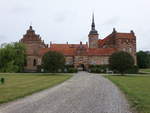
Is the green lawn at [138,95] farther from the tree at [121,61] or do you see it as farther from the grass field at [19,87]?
the tree at [121,61]

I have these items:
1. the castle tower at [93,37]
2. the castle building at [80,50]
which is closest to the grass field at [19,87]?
the castle building at [80,50]

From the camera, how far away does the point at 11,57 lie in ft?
222

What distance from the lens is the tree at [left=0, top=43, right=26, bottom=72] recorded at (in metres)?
65.7

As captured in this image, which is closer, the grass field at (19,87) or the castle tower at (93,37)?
the grass field at (19,87)

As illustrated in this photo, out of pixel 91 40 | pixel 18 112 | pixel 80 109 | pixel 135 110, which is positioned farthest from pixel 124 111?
pixel 91 40

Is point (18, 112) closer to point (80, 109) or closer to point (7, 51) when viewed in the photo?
point (80, 109)

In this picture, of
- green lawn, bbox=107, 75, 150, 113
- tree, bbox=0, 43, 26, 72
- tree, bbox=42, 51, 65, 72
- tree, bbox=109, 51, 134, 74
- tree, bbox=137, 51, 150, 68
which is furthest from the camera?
tree, bbox=137, 51, 150, 68

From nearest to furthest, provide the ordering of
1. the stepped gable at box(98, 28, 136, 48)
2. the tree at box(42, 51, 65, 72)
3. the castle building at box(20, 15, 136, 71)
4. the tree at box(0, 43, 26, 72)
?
1. the tree at box(42, 51, 65, 72)
2. the tree at box(0, 43, 26, 72)
3. the castle building at box(20, 15, 136, 71)
4. the stepped gable at box(98, 28, 136, 48)

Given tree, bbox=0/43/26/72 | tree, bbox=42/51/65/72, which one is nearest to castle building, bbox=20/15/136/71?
tree, bbox=0/43/26/72

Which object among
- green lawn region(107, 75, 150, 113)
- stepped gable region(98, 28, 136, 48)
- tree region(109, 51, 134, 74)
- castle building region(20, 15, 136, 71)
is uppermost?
stepped gable region(98, 28, 136, 48)

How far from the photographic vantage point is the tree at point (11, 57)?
6572 centimetres

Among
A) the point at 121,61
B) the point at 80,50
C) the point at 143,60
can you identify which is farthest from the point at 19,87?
the point at 143,60

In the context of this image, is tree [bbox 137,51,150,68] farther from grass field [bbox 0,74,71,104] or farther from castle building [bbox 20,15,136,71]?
grass field [bbox 0,74,71,104]

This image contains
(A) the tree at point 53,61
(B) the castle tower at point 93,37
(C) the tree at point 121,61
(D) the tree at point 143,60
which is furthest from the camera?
(D) the tree at point 143,60
